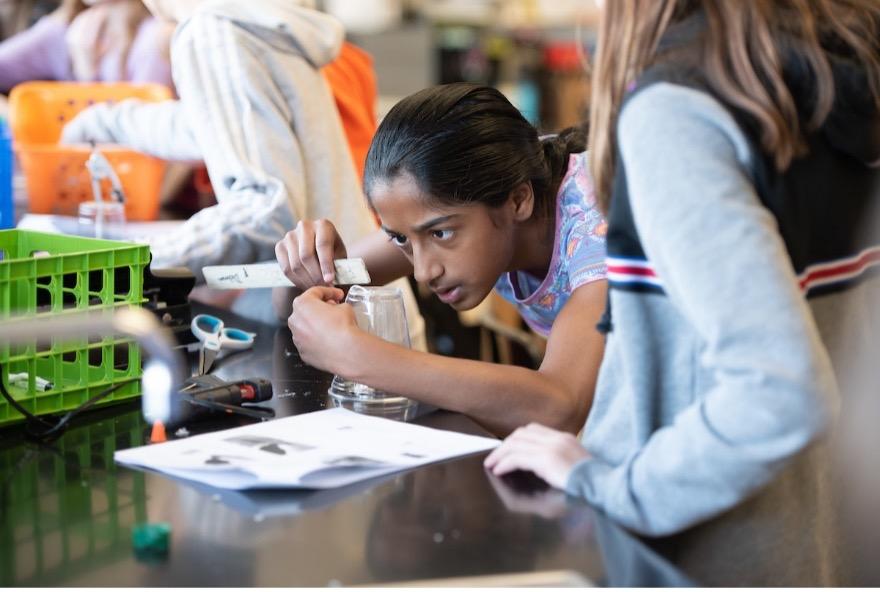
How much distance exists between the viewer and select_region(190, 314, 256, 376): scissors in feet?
4.96

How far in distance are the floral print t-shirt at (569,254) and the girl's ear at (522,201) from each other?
0.13 feet

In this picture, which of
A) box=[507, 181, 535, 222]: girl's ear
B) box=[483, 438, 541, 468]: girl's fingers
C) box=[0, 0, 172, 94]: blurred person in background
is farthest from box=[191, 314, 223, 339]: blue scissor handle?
box=[0, 0, 172, 94]: blurred person in background

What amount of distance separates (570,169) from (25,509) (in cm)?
90

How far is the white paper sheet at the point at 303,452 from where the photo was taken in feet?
3.24

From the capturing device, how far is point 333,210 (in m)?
2.05

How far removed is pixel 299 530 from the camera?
2.86 feet

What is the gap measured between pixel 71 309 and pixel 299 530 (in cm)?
49

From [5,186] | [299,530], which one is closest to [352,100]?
[5,186]

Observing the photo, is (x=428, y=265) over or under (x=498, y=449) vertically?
over

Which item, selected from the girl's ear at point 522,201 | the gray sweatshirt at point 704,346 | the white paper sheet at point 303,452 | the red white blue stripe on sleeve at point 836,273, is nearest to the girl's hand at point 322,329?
the white paper sheet at point 303,452

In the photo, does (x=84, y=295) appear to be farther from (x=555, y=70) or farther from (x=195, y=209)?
(x=555, y=70)

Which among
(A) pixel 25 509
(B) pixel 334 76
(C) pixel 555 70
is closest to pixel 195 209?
(B) pixel 334 76

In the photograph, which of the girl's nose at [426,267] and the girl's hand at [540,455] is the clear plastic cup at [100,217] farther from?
the girl's hand at [540,455]

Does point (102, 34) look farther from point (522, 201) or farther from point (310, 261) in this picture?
point (522, 201)
